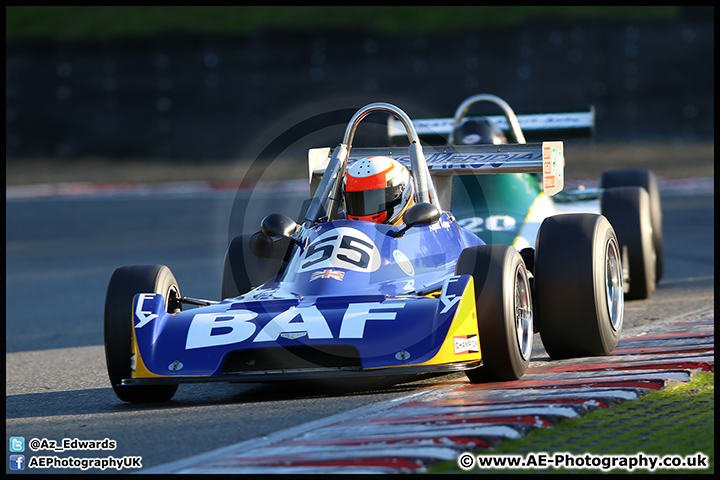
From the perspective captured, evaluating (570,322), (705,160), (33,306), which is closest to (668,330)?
(570,322)

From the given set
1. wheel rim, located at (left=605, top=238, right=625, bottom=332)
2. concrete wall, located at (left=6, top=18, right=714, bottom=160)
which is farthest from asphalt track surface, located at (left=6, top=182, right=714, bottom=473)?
concrete wall, located at (left=6, top=18, right=714, bottom=160)

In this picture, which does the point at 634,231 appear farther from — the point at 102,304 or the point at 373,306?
the point at 102,304

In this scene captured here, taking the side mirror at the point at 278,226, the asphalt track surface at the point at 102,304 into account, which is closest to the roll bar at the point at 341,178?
the side mirror at the point at 278,226

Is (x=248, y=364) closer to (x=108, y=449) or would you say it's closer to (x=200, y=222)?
(x=108, y=449)

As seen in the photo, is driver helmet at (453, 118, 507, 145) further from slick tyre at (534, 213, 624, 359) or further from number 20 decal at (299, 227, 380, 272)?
number 20 decal at (299, 227, 380, 272)

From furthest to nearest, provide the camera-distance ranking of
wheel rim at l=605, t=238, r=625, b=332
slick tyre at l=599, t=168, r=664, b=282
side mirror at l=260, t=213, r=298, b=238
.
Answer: slick tyre at l=599, t=168, r=664, b=282, wheel rim at l=605, t=238, r=625, b=332, side mirror at l=260, t=213, r=298, b=238

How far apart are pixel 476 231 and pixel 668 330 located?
6.00 ft

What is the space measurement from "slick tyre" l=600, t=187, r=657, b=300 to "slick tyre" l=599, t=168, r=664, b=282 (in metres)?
0.42

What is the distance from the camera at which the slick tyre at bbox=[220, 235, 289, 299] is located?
7.45 m

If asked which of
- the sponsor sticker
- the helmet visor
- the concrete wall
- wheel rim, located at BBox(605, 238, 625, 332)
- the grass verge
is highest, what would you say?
the concrete wall

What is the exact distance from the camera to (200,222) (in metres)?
17.2

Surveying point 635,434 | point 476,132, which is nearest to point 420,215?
point 635,434

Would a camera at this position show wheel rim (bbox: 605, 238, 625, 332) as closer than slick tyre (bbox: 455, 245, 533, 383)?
No

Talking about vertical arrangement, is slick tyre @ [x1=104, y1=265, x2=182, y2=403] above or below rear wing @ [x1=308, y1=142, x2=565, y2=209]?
below
